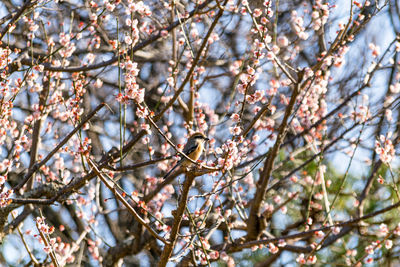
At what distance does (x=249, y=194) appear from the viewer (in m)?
6.88

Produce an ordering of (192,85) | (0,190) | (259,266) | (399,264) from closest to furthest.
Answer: (0,190) < (192,85) < (399,264) < (259,266)

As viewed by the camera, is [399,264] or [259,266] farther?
[259,266]

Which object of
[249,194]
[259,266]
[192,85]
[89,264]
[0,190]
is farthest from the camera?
[89,264]

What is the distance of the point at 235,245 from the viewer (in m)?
4.86

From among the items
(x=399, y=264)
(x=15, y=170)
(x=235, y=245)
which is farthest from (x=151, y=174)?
(x=399, y=264)

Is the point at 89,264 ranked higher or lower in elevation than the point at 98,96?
lower

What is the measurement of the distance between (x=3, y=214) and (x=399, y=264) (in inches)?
163

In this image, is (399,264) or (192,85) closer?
(192,85)

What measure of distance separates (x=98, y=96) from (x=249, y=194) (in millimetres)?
2885

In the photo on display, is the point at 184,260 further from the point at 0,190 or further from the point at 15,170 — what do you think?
the point at 15,170

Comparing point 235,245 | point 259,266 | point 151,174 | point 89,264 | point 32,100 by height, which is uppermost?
point 32,100

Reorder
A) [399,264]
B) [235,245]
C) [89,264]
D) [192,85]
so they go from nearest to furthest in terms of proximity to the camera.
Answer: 1. [235,245]
2. [192,85]
3. [399,264]
4. [89,264]

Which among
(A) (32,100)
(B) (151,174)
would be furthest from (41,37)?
(B) (151,174)

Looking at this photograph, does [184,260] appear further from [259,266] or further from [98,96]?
[98,96]
